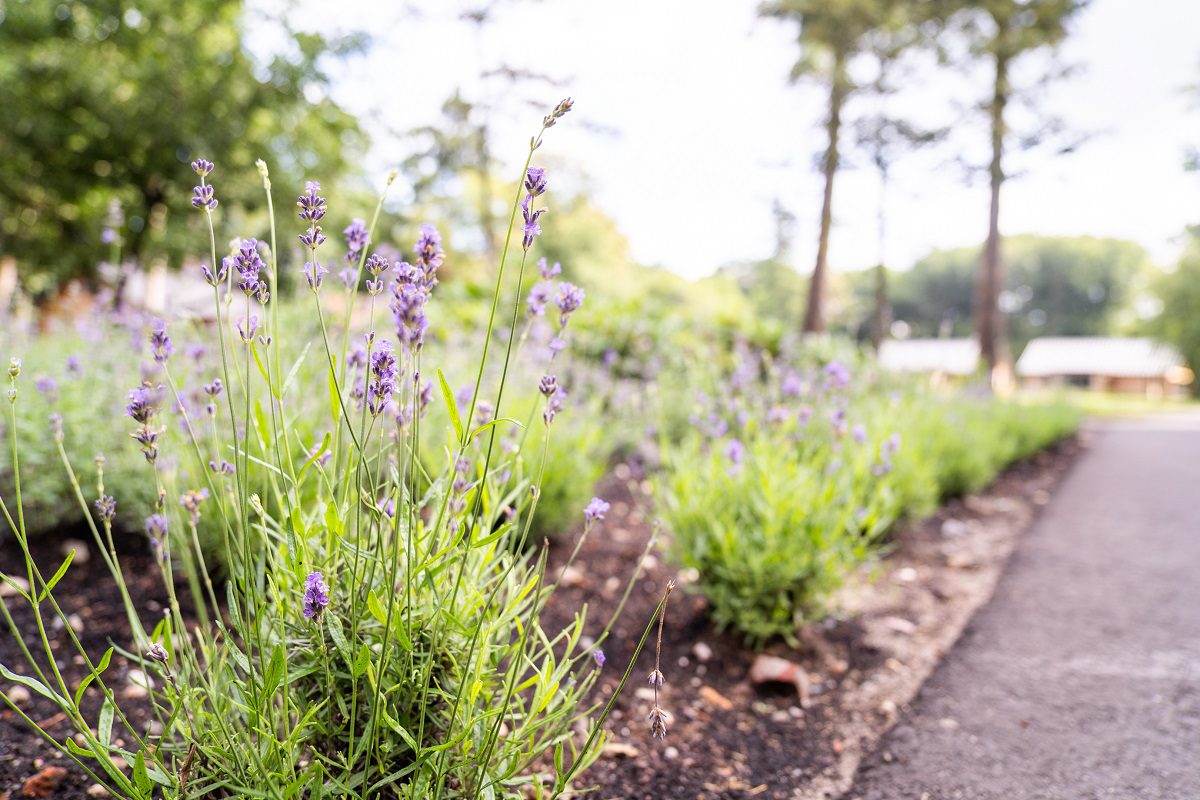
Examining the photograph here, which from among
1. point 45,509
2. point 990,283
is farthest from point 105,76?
point 990,283

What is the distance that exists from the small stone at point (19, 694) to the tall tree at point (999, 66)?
1612 centimetres

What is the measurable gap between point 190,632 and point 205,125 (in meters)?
12.1

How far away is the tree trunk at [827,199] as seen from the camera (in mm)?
14422

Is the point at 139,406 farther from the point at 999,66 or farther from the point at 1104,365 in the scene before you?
the point at 1104,365

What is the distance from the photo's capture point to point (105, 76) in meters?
11.3

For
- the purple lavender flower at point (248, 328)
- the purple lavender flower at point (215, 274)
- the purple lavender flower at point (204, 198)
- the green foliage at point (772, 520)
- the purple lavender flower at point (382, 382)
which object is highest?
the purple lavender flower at point (204, 198)

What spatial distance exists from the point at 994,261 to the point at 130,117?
1590 cm

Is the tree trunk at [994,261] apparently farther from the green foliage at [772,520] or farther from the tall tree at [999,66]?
the green foliage at [772,520]

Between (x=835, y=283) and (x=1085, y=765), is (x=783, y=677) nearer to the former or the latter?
(x=1085, y=765)

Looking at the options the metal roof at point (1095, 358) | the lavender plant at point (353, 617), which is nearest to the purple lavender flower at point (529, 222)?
the lavender plant at point (353, 617)


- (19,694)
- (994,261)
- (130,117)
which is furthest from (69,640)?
(994,261)

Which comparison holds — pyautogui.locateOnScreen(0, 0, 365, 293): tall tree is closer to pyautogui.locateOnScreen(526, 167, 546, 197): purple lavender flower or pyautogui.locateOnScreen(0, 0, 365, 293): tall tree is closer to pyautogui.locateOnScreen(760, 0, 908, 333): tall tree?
pyautogui.locateOnScreen(760, 0, 908, 333): tall tree

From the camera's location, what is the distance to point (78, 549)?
2.75 m

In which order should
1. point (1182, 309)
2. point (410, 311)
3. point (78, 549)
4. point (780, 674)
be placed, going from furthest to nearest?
point (1182, 309), point (78, 549), point (780, 674), point (410, 311)
